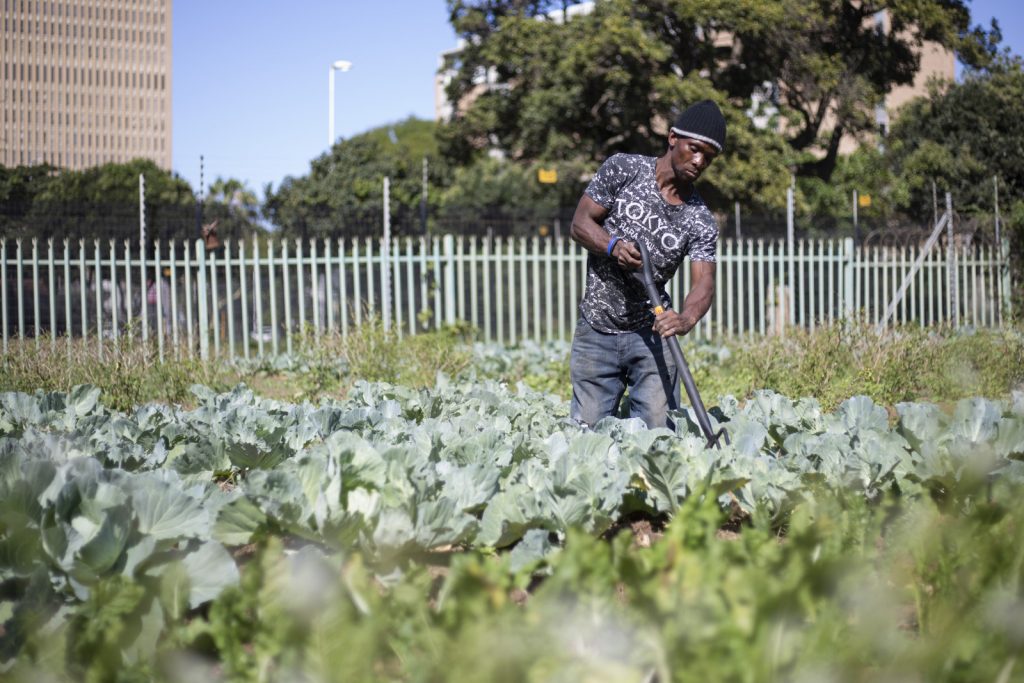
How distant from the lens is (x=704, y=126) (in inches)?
168

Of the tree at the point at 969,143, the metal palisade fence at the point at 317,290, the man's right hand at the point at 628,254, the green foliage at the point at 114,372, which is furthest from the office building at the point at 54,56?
the tree at the point at 969,143

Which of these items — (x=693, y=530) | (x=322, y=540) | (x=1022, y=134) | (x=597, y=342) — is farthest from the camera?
(x=1022, y=134)

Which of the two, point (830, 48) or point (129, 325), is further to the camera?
point (830, 48)

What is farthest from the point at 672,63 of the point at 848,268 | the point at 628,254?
the point at 628,254

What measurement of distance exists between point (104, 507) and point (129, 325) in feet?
19.3

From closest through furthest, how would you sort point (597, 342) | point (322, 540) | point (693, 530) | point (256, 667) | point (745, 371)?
point (256, 667), point (693, 530), point (322, 540), point (597, 342), point (745, 371)

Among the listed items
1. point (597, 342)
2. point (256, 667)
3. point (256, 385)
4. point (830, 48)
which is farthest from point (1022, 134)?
point (256, 667)

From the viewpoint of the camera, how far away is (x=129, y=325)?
7922mm

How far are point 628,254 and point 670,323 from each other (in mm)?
439

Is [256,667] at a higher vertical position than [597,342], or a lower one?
lower

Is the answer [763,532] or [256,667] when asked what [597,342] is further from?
[256,667]

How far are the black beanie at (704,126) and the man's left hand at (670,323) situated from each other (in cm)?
79

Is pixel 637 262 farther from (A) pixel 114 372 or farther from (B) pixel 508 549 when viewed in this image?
(A) pixel 114 372

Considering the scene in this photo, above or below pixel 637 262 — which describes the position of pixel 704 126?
above
